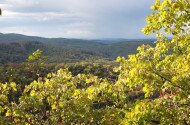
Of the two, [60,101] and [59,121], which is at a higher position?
[60,101]

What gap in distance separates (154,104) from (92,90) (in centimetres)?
322

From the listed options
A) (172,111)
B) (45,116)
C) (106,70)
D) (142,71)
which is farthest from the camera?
(106,70)

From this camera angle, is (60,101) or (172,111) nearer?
(172,111)

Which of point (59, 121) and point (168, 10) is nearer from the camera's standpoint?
point (168, 10)

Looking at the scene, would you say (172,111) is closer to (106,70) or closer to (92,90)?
(92,90)

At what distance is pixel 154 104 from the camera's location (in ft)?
55.4

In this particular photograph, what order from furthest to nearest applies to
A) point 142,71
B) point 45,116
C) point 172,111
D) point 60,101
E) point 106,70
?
point 106,70 < point 45,116 < point 60,101 < point 172,111 < point 142,71

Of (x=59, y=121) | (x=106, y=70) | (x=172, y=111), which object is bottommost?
(x=106, y=70)

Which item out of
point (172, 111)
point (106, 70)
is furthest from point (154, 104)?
point (106, 70)

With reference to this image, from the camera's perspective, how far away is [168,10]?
1702cm

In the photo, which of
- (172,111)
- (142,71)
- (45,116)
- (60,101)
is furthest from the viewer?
(45,116)

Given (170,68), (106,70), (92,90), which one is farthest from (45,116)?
(106,70)

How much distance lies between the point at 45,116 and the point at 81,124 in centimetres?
249

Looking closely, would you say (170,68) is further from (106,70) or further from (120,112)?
(106,70)
